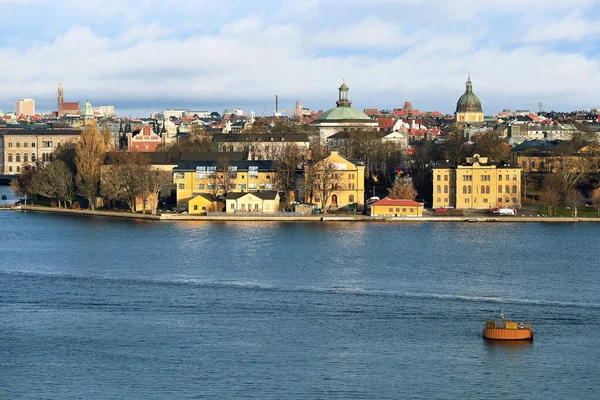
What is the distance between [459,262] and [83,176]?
16.5 m

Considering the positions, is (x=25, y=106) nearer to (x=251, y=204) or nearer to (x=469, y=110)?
(x=469, y=110)

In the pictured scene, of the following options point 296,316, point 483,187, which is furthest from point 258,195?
point 296,316

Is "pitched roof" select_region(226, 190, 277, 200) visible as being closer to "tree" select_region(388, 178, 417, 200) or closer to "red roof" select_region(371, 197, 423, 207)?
"red roof" select_region(371, 197, 423, 207)

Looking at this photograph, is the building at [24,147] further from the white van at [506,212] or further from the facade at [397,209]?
the white van at [506,212]

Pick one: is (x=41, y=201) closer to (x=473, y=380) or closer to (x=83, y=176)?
(x=83, y=176)

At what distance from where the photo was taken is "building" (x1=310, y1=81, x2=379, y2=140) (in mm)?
58188

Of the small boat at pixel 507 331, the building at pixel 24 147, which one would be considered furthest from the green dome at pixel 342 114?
the small boat at pixel 507 331

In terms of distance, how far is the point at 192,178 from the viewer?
35.5m

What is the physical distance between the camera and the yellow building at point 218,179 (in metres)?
35.4

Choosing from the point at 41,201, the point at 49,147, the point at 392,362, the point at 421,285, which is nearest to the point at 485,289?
the point at 421,285

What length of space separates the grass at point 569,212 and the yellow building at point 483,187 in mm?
957

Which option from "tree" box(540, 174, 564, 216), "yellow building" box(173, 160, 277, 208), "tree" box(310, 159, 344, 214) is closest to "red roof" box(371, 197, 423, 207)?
"tree" box(310, 159, 344, 214)

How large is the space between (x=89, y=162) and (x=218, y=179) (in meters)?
4.29

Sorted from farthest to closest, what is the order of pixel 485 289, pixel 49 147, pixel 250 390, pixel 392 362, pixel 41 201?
1. pixel 49 147
2. pixel 41 201
3. pixel 485 289
4. pixel 392 362
5. pixel 250 390
